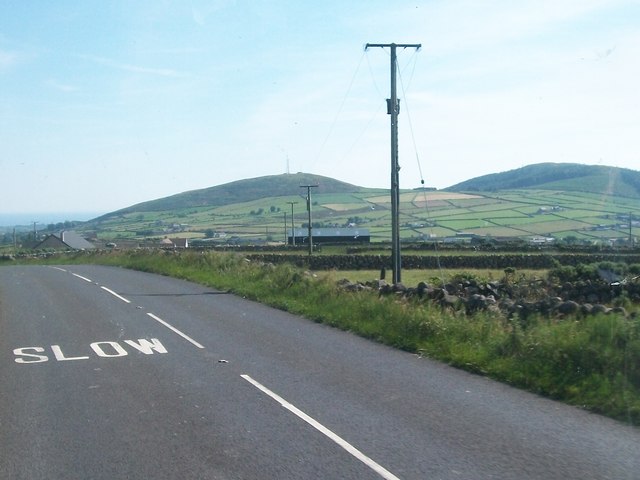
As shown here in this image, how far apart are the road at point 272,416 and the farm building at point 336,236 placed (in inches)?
2276

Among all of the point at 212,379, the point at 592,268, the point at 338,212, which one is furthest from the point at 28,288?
the point at 338,212

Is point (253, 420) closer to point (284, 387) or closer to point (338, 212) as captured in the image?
point (284, 387)

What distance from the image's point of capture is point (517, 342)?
11203 mm

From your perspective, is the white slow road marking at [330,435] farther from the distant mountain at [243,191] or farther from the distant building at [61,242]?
the distant mountain at [243,191]

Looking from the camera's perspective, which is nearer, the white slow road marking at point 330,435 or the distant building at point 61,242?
the white slow road marking at point 330,435

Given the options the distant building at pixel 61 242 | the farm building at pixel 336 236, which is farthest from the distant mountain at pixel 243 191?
the farm building at pixel 336 236

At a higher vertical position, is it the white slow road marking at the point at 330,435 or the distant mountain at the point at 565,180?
A: the distant mountain at the point at 565,180

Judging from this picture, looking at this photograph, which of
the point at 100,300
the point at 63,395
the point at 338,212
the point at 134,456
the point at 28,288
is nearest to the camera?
the point at 134,456

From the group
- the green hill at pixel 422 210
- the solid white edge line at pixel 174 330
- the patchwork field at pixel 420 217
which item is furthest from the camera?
the patchwork field at pixel 420 217

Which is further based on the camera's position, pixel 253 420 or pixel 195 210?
pixel 195 210

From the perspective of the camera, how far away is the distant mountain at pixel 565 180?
68.8ft

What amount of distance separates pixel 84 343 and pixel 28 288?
14.8m

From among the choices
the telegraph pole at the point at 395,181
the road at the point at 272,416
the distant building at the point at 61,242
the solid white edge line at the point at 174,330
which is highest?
the telegraph pole at the point at 395,181

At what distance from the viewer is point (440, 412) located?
8.51 m
